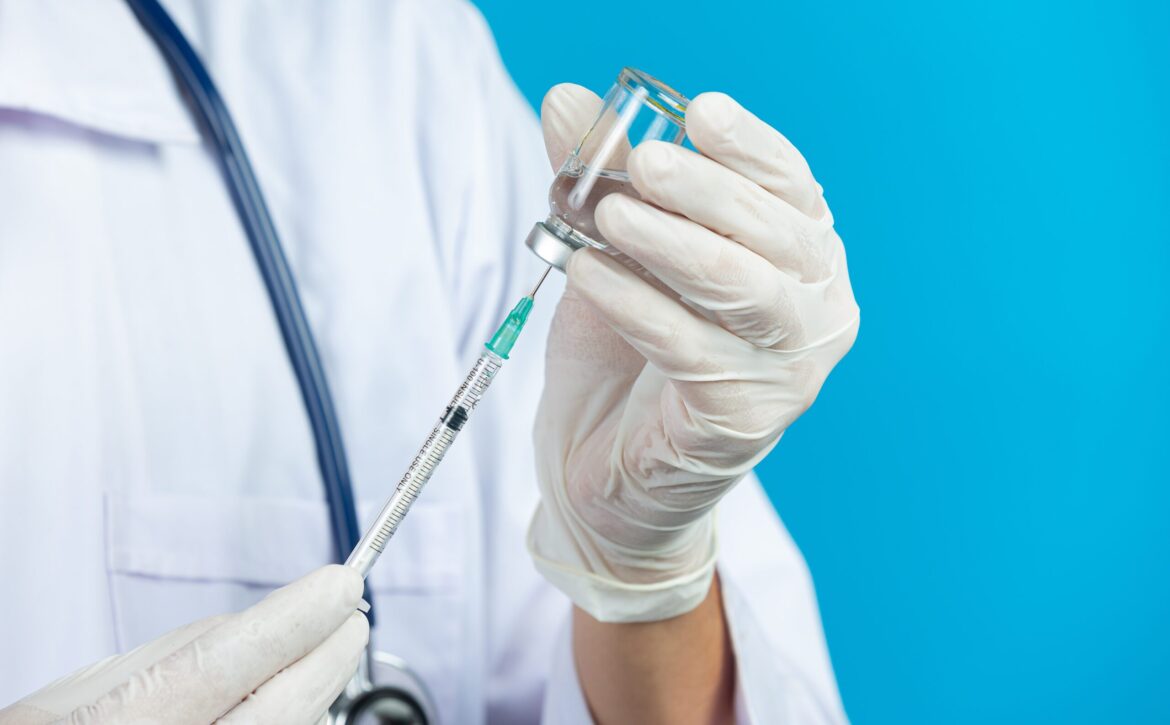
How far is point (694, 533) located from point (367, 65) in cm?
56

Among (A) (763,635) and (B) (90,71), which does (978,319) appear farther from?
(B) (90,71)

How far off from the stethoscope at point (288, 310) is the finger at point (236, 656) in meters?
0.25

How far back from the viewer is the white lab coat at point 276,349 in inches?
32.7

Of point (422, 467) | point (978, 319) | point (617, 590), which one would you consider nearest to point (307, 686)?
point (422, 467)

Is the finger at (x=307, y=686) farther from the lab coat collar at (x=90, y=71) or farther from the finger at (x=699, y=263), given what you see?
the lab coat collar at (x=90, y=71)

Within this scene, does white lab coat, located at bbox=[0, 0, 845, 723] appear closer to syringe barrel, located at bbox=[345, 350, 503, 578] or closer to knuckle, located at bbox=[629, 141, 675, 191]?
syringe barrel, located at bbox=[345, 350, 503, 578]

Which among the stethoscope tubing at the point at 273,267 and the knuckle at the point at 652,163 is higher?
the knuckle at the point at 652,163

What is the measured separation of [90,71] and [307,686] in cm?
57

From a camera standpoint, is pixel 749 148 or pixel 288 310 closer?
pixel 749 148

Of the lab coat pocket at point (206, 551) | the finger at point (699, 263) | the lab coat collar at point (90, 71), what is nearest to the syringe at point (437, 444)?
the finger at point (699, 263)

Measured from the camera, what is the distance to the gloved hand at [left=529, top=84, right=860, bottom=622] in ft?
2.08

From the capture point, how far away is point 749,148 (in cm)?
64

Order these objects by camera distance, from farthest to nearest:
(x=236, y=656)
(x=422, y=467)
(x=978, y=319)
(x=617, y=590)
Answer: (x=978, y=319)
(x=617, y=590)
(x=422, y=467)
(x=236, y=656)

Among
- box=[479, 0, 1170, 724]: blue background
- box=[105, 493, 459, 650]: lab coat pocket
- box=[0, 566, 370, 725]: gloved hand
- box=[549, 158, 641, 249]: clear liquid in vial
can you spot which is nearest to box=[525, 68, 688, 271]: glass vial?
box=[549, 158, 641, 249]: clear liquid in vial
